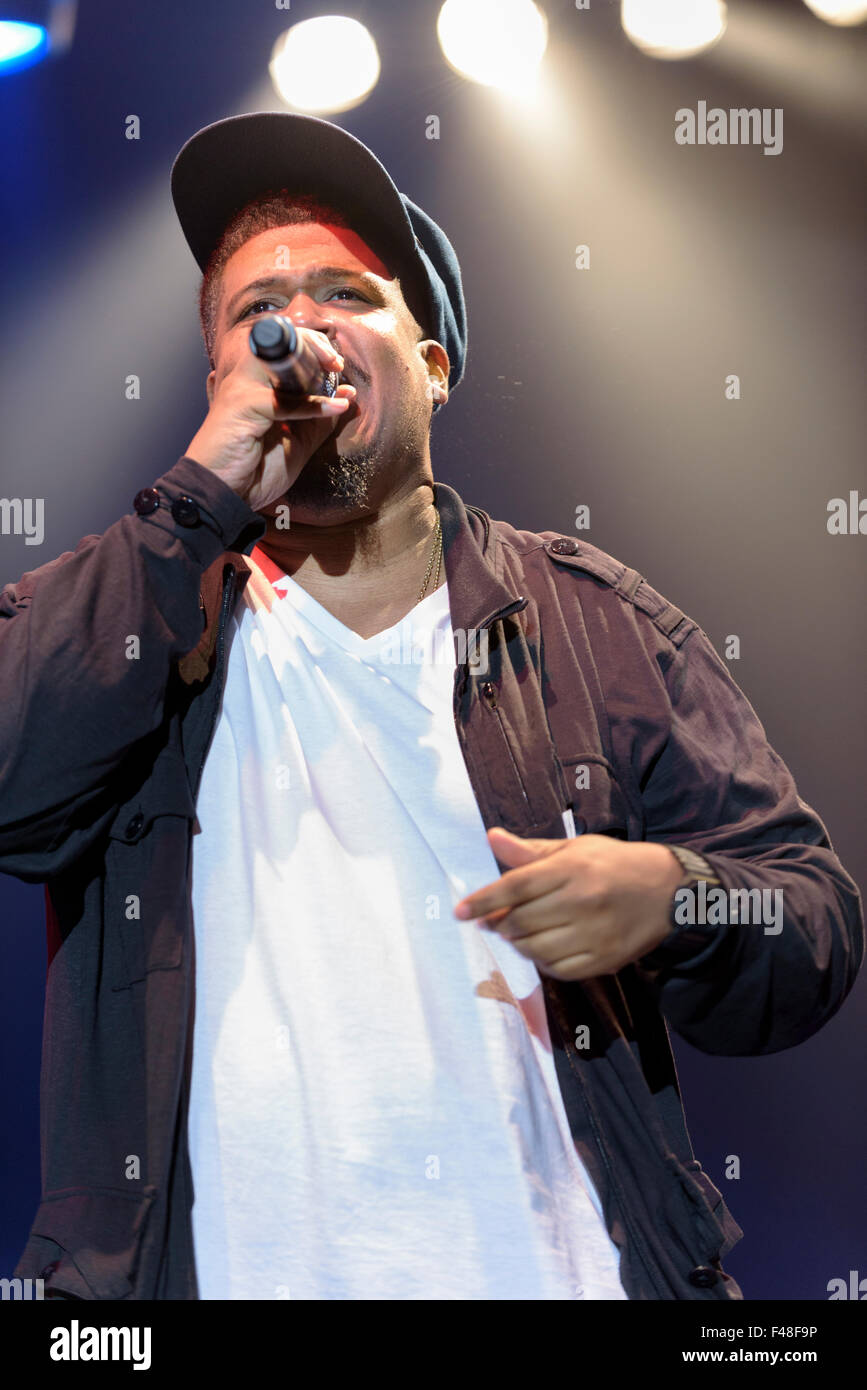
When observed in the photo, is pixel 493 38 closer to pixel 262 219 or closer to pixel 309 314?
pixel 262 219

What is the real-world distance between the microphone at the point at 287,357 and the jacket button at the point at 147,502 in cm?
19

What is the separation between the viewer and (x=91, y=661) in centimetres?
121

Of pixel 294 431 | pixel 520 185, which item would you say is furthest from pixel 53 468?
pixel 520 185

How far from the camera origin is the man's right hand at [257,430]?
1.33m

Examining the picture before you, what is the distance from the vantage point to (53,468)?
6.32 feet

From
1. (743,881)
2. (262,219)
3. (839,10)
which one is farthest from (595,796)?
(839,10)

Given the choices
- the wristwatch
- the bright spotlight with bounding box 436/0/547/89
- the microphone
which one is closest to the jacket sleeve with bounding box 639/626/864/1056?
the wristwatch

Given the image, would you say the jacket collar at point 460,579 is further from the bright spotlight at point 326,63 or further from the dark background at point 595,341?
the bright spotlight at point 326,63

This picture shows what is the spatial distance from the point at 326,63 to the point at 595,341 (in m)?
0.66

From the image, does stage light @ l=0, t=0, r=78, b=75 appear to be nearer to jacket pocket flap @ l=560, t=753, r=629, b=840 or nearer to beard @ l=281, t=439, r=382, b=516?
beard @ l=281, t=439, r=382, b=516

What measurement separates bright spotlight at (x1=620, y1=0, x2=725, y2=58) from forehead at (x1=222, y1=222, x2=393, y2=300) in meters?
0.74

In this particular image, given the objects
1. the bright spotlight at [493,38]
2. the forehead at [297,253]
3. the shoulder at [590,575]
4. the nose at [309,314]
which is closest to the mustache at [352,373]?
the nose at [309,314]
